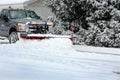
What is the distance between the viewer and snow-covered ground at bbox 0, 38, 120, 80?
9.68 metres

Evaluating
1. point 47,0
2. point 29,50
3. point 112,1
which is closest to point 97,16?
point 112,1

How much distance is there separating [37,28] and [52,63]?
6.08m

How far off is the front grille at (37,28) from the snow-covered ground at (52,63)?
104 cm

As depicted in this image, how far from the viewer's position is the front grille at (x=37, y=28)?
1743cm

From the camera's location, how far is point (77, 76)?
31.6 ft

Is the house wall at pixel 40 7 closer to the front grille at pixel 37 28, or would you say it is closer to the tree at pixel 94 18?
the tree at pixel 94 18

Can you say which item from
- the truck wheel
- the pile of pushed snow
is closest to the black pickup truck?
the truck wheel

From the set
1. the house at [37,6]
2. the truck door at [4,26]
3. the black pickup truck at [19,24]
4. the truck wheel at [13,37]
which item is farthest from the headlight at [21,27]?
the house at [37,6]

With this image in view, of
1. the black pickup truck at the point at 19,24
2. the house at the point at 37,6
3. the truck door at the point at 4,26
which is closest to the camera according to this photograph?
the black pickup truck at the point at 19,24

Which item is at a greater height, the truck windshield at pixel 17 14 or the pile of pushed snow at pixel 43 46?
the truck windshield at pixel 17 14

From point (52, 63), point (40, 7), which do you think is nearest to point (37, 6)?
point (40, 7)

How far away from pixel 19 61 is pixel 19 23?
561 cm

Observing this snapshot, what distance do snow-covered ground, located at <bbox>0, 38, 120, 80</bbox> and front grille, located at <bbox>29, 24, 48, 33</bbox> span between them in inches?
40.9

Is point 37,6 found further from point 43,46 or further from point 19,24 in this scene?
point 43,46
